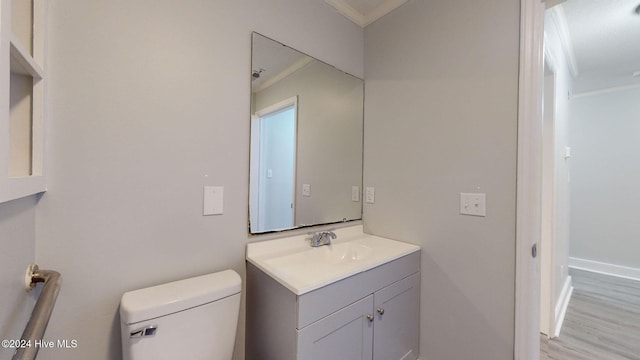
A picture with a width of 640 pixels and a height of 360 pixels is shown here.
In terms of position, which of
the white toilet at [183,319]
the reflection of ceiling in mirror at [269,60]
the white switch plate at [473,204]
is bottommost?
the white toilet at [183,319]

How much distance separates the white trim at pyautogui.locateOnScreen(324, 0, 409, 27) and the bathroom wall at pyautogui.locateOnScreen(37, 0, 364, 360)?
63 cm

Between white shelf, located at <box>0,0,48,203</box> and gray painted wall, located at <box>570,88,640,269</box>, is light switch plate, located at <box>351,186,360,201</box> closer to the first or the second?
white shelf, located at <box>0,0,48,203</box>

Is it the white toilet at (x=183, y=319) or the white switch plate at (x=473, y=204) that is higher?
the white switch plate at (x=473, y=204)

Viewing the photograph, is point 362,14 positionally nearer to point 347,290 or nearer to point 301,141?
point 301,141

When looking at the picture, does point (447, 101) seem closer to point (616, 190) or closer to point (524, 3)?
point (524, 3)

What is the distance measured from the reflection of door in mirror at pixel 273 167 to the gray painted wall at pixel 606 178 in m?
4.19

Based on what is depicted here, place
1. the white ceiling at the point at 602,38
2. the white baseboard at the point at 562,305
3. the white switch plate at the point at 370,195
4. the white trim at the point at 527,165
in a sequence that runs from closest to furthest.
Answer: the white trim at the point at 527,165, the white ceiling at the point at 602,38, the white switch plate at the point at 370,195, the white baseboard at the point at 562,305

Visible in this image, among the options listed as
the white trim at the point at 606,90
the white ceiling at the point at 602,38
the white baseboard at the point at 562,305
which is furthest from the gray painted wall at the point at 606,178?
the white baseboard at the point at 562,305

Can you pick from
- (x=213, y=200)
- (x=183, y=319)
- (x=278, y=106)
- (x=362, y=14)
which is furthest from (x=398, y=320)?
(x=362, y=14)

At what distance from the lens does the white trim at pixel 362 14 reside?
1680 mm

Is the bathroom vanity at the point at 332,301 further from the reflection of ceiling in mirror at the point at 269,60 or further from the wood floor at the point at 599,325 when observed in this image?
the wood floor at the point at 599,325

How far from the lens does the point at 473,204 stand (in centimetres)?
→ 134

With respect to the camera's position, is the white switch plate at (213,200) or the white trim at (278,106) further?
the white trim at (278,106)

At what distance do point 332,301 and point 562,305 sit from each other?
2704 mm
